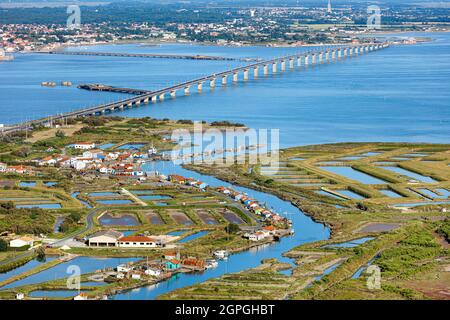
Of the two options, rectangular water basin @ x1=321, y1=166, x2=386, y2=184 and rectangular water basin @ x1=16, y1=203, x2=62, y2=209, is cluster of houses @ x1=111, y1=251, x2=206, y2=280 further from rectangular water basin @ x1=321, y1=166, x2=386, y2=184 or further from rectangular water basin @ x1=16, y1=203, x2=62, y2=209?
rectangular water basin @ x1=321, y1=166, x2=386, y2=184

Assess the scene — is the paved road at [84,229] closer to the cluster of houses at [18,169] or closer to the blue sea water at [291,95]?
the cluster of houses at [18,169]

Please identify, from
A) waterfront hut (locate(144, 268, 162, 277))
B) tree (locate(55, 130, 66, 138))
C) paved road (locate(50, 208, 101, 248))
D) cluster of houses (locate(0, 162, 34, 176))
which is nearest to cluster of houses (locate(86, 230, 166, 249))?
paved road (locate(50, 208, 101, 248))

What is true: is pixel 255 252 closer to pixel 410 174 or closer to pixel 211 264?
pixel 211 264

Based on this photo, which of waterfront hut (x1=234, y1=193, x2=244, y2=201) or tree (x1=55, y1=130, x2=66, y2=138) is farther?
tree (x1=55, y1=130, x2=66, y2=138)

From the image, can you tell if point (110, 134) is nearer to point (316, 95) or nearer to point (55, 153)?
point (55, 153)

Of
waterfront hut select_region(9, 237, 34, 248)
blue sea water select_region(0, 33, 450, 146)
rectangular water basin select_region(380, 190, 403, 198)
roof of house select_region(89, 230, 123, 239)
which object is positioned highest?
waterfront hut select_region(9, 237, 34, 248)

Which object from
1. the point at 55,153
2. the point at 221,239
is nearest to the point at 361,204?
the point at 221,239

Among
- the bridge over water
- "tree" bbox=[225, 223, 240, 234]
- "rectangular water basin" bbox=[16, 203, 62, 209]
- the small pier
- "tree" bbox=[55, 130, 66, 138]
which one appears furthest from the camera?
the small pier
